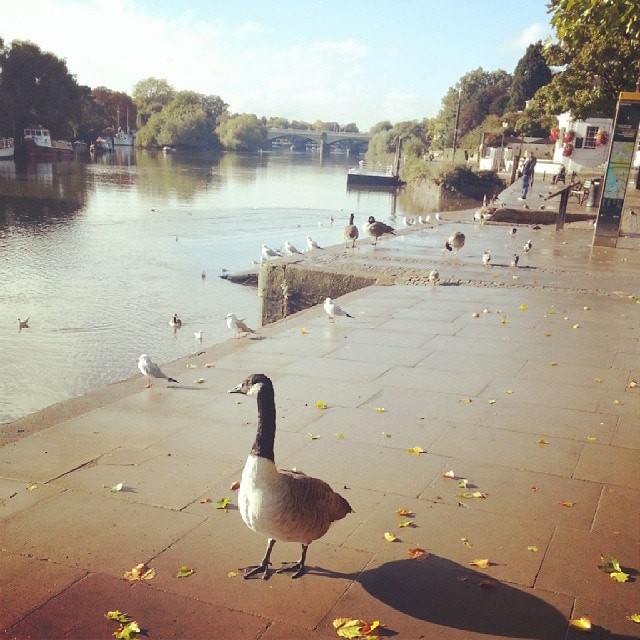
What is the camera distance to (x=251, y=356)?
28.2 ft

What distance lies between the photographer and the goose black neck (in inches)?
144

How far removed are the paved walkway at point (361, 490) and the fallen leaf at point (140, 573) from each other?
0.20 ft

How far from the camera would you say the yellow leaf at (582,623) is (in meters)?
3.36

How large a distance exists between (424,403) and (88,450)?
3.20 meters

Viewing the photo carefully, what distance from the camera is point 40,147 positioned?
227 ft

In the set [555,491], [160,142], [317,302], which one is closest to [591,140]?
[317,302]

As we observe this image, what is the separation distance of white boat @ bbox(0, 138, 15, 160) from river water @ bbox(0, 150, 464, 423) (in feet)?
37.0

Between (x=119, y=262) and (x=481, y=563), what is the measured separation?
23.1 m

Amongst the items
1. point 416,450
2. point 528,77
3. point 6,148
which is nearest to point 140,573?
point 416,450

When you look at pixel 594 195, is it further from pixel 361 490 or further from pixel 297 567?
pixel 297 567

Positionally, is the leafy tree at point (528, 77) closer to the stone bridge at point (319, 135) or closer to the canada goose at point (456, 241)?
the stone bridge at point (319, 135)

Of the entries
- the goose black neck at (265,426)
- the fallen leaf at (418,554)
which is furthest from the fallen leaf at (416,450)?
the goose black neck at (265,426)

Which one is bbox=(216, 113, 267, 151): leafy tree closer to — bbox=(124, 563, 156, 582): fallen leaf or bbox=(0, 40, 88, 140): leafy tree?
bbox=(0, 40, 88, 140): leafy tree

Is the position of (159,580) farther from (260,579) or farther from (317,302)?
(317,302)
